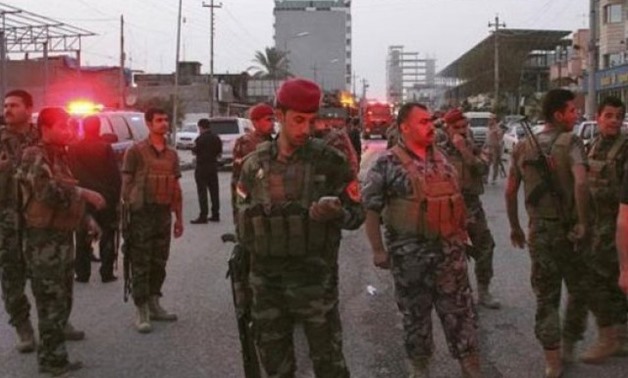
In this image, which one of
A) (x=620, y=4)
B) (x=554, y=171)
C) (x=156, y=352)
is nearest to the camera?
(x=554, y=171)

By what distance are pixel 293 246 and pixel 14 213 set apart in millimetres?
3021

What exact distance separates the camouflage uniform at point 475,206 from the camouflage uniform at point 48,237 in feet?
10.9

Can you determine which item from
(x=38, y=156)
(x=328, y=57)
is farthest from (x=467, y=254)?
(x=328, y=57)

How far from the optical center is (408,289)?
490 cm

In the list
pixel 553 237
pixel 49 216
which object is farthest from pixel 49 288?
pixel 553 237

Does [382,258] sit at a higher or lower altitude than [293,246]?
lower

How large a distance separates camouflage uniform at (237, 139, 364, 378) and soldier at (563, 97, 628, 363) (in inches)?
86.2

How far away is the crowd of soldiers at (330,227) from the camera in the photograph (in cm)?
392

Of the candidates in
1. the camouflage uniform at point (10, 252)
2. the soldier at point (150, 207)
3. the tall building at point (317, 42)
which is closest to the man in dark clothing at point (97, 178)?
the soldier at point (150, 207)

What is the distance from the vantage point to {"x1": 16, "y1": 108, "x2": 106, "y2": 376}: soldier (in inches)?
220

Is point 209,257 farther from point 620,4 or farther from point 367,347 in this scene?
point 620,4

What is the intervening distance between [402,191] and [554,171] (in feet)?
3.88

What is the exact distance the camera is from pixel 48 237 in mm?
5668

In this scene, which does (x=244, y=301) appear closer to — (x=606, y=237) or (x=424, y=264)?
(x=424, y=264)
